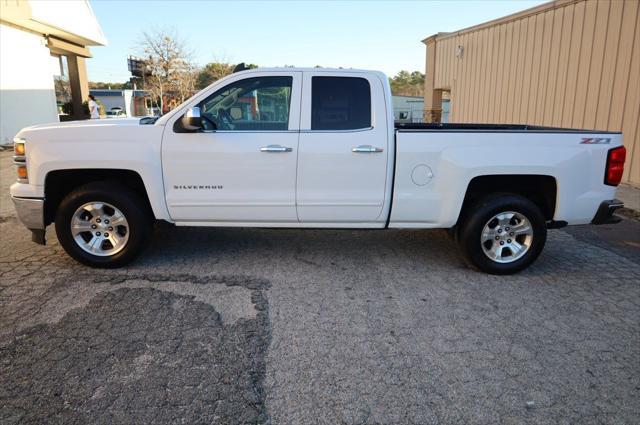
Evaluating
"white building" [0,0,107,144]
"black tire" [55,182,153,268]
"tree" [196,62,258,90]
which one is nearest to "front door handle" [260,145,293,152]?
"black tire" [55,182,153,268]

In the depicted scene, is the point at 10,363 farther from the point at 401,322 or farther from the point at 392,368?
the point at 401,322

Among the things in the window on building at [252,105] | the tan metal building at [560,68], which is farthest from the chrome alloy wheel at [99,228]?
the tan metal building at [560,68]

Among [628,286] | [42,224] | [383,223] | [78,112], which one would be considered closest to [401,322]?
[383,223]

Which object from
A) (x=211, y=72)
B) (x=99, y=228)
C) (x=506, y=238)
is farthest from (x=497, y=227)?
(x=211, y=72)

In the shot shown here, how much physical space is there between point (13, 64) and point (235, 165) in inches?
609

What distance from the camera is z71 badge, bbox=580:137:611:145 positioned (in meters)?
4.54

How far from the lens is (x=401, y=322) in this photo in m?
3.71

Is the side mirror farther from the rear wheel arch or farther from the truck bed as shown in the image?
the rear wheel arch

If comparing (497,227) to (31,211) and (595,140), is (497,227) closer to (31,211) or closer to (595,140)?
(595,140)

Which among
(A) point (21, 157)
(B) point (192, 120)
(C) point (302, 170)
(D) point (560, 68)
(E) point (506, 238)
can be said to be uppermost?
(D) point (560, 68)

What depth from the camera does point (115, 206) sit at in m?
4.59

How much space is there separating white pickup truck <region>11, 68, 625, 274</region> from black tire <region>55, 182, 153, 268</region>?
13 millimetres

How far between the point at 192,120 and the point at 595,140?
3.84 m

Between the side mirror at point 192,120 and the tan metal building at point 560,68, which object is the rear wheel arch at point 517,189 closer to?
the side mirror at point 192,120
